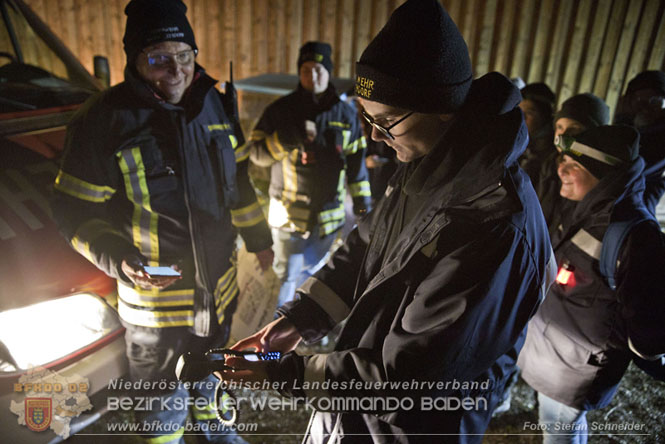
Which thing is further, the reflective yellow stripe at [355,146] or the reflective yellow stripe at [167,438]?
the reflective yellow stripe at [355,146]

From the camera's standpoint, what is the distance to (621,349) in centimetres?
193

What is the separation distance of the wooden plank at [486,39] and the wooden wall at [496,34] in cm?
1

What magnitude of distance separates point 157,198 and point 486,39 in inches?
256

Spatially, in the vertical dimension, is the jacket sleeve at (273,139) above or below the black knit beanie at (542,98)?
below

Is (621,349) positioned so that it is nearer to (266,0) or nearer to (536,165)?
(536,165)

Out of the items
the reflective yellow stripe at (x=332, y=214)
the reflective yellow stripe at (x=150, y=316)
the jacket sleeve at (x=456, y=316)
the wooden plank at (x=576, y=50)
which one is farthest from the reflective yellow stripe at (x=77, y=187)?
the wooden plank at (x=576, y=50)

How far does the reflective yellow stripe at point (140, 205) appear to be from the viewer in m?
1.85

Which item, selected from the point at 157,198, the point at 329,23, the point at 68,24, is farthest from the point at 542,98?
the point at 68,24

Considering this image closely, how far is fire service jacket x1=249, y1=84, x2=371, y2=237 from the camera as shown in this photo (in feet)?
11.5

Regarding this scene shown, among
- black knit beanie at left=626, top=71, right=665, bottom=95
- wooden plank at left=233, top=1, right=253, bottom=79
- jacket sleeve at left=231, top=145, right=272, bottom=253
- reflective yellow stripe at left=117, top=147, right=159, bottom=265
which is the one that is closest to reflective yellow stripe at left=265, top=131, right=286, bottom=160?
jacket sleeve at left=231, top=145, right=272, bottom=253

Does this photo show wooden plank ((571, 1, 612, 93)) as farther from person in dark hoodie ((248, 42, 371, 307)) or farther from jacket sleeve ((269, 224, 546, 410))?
jacket sleeve ((269, 224, 546, 410))

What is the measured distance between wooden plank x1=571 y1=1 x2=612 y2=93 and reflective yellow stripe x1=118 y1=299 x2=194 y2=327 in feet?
23.9

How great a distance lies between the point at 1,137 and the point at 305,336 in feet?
6.40

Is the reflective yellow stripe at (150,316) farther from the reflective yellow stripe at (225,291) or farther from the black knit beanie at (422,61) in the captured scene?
the black knit beanie at (422,61)
